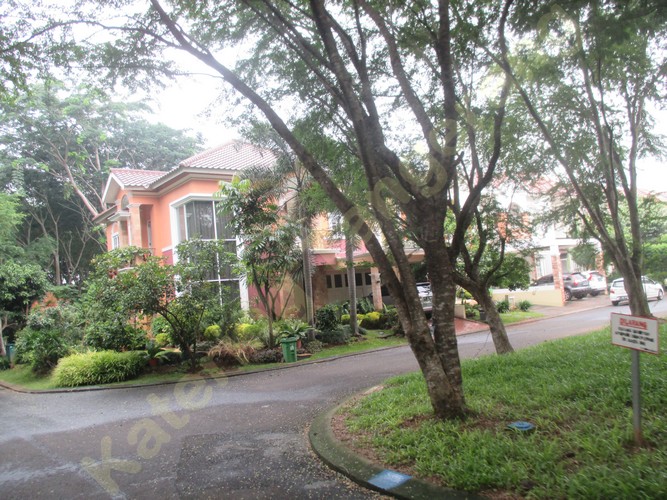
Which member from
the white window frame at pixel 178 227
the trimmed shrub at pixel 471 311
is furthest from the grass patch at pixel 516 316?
the white window frame at pixel 178 227

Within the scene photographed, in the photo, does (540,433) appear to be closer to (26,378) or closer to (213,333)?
(213,333)

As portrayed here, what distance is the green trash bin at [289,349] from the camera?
1174 centimetres

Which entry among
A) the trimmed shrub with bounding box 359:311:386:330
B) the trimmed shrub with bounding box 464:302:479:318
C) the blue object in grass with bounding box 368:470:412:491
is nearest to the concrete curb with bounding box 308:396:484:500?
the blue object in grass with bounding box 368:470:412:491

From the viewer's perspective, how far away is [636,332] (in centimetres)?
354

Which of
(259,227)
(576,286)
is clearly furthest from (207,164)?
(576,286)

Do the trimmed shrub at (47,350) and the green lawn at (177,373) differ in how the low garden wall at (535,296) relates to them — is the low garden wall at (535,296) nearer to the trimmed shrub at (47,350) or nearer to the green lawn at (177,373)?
the green lawn at (177,373)

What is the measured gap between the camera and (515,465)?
3.53 meters

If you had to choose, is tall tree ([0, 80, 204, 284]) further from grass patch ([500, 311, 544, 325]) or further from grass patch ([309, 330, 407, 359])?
grass patch ([500, 311, 544, 325])

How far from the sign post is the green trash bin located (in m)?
8.94

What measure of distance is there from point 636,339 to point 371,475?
2.48 m

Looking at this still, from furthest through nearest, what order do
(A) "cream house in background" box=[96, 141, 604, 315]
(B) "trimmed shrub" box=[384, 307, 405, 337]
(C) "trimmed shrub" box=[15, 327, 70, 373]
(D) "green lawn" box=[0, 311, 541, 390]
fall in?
(A) "cream house in background" box=[96, 141, 604, 315], (B) "trimmed shrub" box=[384, 307, 405, 337], (C) "trimmed shrub" box=[15, 327, 70, 373], (D) "green lawn" box=[0, 311, 541, 390]

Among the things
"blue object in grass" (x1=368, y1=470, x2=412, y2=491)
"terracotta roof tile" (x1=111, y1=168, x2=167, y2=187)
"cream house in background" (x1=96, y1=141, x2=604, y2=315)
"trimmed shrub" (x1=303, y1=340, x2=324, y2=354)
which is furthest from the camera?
"terracotta roof tile" (x1=111, y1=168, x2=167, y2=187)

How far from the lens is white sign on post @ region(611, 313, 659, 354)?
3.39 m

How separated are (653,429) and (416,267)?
17.5m
